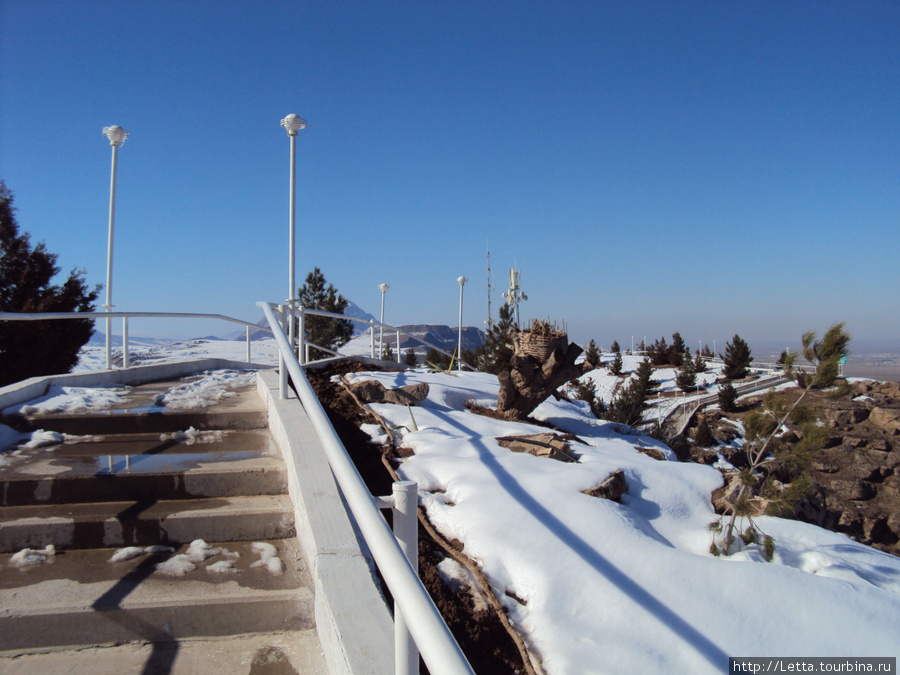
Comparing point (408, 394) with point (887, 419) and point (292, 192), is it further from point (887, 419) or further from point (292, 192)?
point (887, 419)

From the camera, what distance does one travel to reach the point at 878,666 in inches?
99.7

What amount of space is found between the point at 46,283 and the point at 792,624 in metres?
16.6

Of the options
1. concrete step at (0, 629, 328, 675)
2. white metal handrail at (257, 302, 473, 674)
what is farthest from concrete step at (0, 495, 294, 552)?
white metal handrail at (257, 302, 473, 674)

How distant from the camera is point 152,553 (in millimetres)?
2371

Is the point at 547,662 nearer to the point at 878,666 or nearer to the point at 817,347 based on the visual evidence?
the point at 878,666

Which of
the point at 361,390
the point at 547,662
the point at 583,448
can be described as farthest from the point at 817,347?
the point at 361,390

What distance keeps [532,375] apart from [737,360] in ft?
85.9

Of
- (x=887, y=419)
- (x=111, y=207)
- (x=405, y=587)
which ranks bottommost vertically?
(x=887, y=419)

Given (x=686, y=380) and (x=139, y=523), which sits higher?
(x=139, y=523)

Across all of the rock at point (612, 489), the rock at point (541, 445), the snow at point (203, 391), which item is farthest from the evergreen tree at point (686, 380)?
the snow at point (203, 391)

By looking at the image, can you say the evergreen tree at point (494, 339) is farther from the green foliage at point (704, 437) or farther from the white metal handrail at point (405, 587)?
the white metal handrail at point (405, 587)

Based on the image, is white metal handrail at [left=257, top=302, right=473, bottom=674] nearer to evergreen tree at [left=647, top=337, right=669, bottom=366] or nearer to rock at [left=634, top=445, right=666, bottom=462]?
rock at [left=634, top=445, right=666, bottom=462]

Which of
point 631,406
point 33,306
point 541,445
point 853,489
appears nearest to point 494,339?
point 631,406

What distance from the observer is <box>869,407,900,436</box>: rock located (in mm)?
17906
